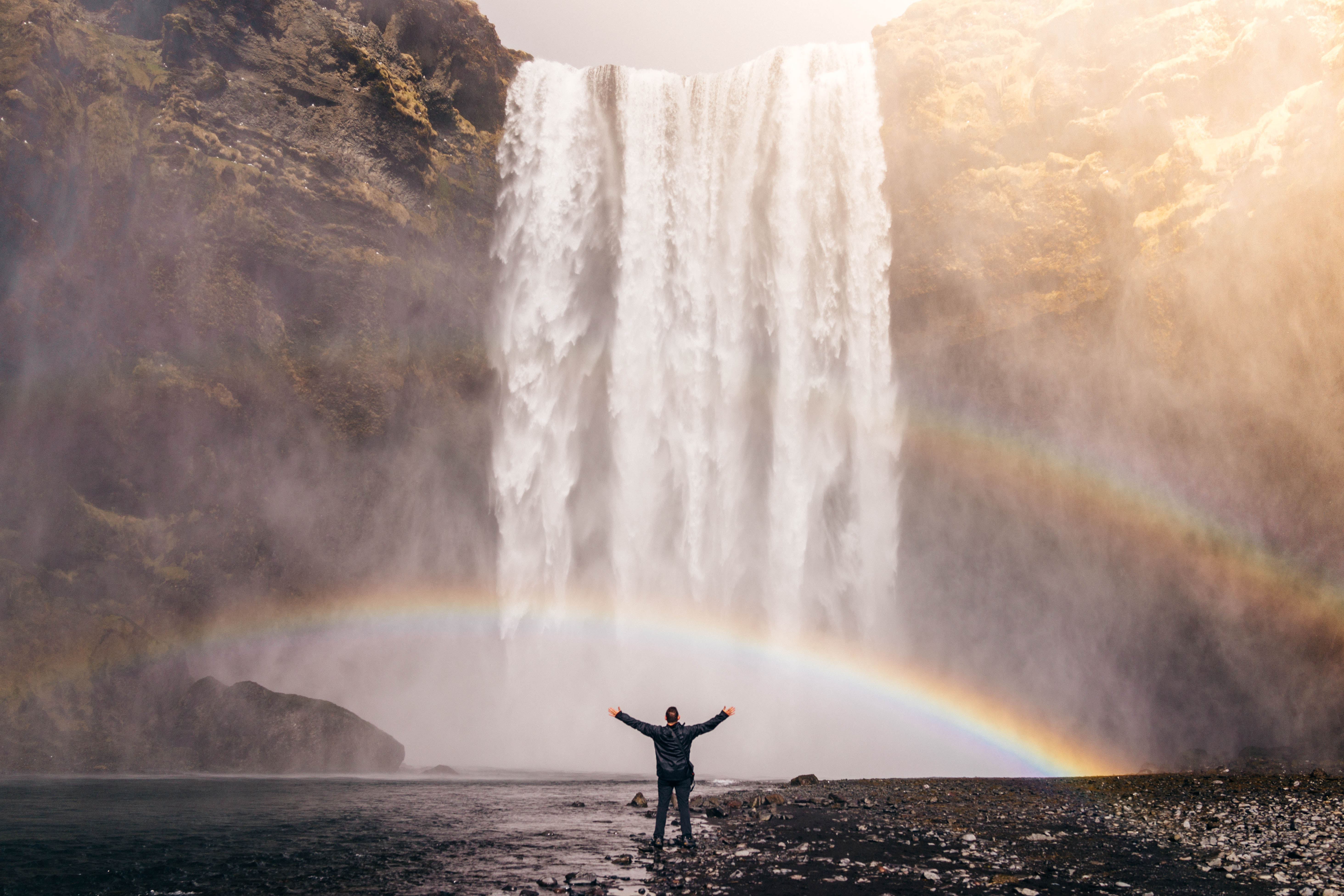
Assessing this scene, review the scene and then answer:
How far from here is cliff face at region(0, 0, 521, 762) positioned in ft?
82.0

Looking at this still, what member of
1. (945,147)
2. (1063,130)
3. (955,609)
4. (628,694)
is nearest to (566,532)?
(628,694)

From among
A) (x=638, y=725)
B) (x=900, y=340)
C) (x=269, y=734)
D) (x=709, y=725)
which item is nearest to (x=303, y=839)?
(x=638, y=725)

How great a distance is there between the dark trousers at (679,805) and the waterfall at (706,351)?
65.0 ft

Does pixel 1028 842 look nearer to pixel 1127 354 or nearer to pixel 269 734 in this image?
pixel 269 734

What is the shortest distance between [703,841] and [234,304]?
25.6 m

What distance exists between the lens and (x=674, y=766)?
9922 mm

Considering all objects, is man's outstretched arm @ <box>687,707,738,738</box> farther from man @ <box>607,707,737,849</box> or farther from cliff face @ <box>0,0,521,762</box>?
cliff face @ <box>0,0,521,762</box>

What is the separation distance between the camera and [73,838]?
10.2 metres

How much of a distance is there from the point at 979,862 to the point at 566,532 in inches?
954

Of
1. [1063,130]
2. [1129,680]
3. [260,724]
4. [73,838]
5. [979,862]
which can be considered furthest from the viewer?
[1063,130]

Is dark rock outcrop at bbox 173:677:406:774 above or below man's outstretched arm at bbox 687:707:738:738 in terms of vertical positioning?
below

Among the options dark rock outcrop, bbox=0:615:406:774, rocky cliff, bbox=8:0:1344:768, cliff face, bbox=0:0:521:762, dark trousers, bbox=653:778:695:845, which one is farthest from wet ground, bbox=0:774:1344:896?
cliff face, bbox=0:0:521:762

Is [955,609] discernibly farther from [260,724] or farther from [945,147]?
[260,724]

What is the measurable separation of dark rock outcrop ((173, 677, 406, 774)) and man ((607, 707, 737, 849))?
54.7 ft
